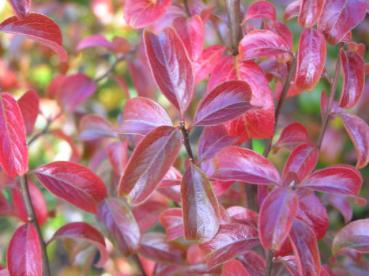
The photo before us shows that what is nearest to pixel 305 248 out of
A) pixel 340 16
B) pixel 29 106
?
pixel 340 16

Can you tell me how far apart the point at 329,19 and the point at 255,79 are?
12 cm

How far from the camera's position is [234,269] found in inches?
29.5

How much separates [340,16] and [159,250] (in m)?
0.50

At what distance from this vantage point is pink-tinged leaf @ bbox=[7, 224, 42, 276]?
2.50ft

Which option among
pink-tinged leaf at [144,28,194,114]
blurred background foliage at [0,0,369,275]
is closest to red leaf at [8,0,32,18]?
pink-tinged leaf at [144,28,194,114]

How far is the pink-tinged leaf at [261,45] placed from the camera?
0.76 meters

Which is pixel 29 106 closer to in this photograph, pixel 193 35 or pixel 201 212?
pixel 193 35

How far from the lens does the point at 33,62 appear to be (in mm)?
2201

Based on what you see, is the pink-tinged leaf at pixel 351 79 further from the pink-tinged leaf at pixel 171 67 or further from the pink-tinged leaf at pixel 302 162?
the pink-tinged leaf at pixel 171 67

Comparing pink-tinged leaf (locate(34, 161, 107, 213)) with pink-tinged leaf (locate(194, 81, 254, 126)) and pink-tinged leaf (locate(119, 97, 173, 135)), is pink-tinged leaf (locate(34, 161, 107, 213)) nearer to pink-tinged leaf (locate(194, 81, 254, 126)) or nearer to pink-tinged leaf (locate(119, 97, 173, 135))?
pink-tinged leaf (locate(119, 97, 173, 135))

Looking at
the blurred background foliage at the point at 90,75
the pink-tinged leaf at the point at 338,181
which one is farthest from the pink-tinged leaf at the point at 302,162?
the blurred background foliage at the point at 90,75

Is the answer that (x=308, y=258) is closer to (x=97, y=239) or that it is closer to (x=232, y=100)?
(x=232, y=100)

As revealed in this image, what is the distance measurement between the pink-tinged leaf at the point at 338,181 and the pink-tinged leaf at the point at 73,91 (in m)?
0.68

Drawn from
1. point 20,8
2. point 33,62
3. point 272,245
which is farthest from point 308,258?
point 33,62
